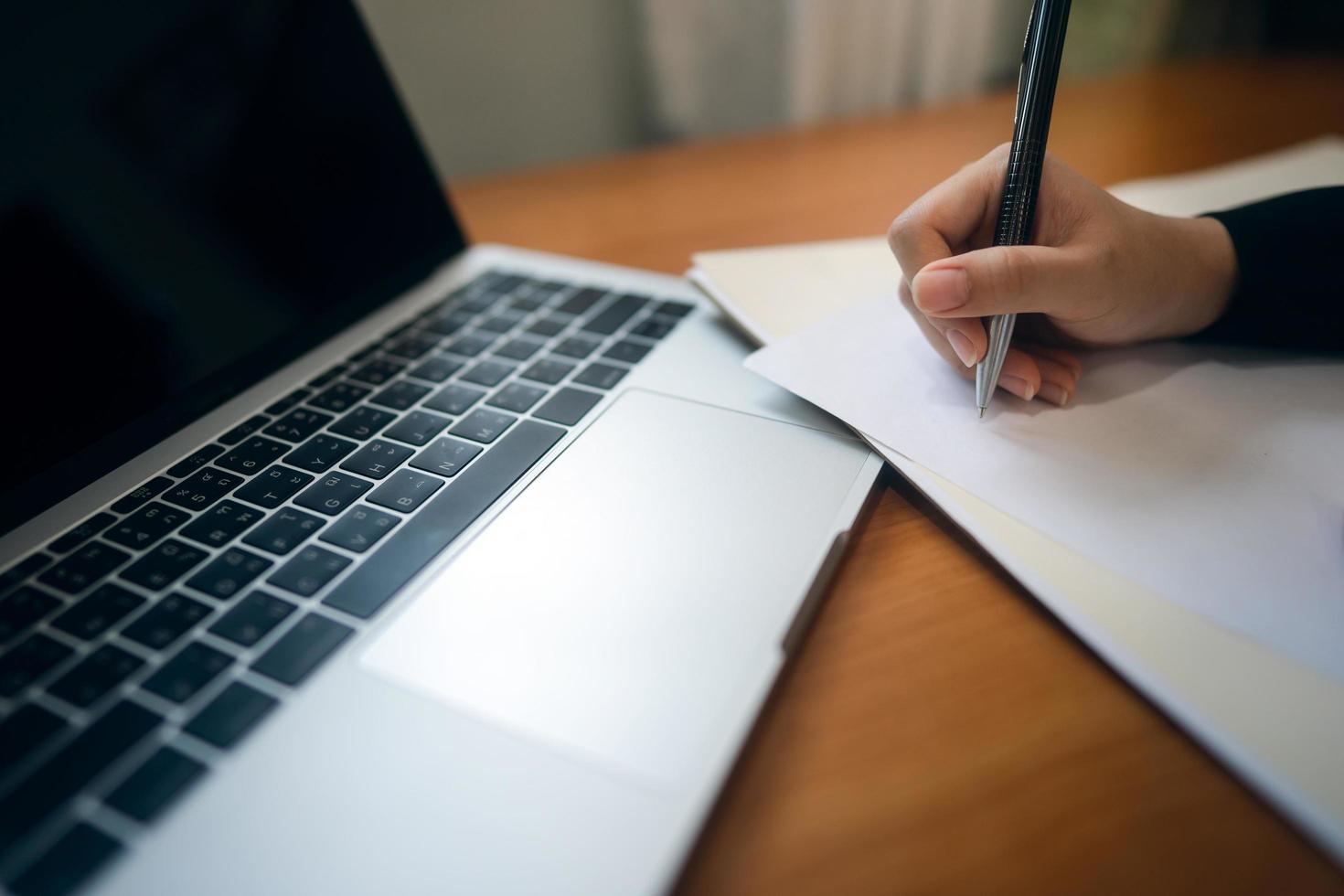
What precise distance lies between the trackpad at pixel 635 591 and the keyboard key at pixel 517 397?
0.18 feet

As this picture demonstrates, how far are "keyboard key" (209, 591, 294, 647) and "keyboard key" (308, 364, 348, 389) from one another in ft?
0.62

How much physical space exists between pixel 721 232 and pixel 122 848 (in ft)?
2.04

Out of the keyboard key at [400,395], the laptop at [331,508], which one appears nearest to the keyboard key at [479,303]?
the laptop at [331,508]

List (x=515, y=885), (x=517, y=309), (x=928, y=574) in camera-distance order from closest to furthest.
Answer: (x=515, y=885), (x=928, y=574), (x=517, y=309)

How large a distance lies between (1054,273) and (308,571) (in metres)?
0.39

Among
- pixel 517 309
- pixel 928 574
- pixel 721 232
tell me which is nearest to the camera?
pixel 928 574

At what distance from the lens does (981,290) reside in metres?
0.34

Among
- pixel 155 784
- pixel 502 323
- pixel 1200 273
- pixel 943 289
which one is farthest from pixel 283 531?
pixel 1200 273

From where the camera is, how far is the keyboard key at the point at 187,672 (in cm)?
27

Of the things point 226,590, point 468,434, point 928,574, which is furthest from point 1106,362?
point 226,590

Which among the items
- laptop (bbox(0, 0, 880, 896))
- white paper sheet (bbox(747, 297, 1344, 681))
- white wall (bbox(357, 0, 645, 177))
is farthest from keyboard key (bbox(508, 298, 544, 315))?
white wall (bbox(357, 0, 645, 177))

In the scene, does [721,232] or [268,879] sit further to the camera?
[721,232]

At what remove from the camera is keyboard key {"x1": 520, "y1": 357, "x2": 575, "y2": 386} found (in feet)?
1.47

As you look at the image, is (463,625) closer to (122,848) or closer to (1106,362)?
(122,848)
